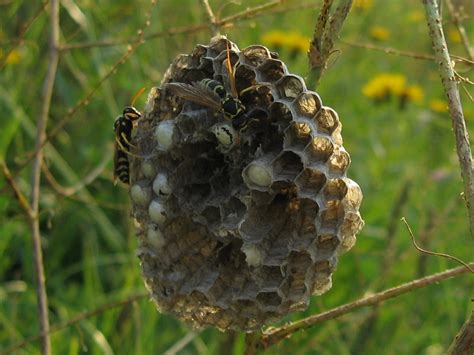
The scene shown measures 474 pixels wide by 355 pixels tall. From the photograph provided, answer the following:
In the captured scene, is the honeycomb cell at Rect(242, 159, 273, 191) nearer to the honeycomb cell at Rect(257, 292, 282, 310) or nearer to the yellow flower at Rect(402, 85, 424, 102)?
the honeycomb cell at Rect(257, 292, 282, 310)

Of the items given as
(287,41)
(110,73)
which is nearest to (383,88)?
(287,41)

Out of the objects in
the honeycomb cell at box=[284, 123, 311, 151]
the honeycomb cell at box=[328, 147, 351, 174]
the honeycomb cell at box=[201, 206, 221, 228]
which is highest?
the honeycomb cell at box=[284, 123, 311, 151]

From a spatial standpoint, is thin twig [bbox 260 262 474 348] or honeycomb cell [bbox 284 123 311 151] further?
thin twig [bbox 260 262 474 348]

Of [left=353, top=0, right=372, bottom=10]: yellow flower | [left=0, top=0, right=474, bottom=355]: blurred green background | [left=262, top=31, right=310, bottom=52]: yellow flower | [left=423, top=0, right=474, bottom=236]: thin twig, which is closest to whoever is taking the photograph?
[left=423, top=0, right=474, bottom=236]: thin twig

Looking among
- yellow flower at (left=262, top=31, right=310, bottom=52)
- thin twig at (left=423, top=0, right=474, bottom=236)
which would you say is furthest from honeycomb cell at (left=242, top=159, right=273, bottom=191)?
yellow flower at (left=262, top=31, right=310, bottom=52)

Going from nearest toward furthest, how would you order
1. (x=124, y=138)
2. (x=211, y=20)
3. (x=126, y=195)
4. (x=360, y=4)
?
(x=124, y=138)
(x=211, y=20)
(x=360, y=4)
(x=126, y=195)

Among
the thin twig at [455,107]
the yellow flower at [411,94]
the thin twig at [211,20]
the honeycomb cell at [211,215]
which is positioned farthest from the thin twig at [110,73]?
the yellow flower at [411,94]

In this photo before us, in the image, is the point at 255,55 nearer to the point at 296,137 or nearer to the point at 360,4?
the point at 296,137
